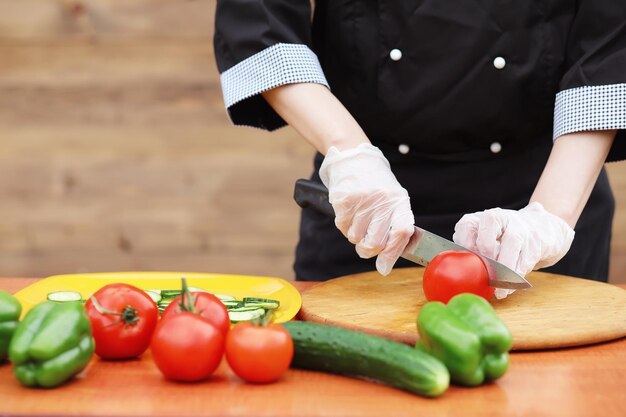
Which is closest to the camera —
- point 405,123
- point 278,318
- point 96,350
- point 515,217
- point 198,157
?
point 96,350

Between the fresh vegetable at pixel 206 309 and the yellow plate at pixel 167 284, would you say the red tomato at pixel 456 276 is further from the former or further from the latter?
the fresh vegetable at pixel 206 309

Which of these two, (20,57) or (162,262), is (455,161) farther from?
(20,57)

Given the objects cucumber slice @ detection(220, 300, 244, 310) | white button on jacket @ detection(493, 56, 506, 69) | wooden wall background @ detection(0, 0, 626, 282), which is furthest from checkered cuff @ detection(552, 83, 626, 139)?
wooden wall background @ detection(0, 0, 626, 282)

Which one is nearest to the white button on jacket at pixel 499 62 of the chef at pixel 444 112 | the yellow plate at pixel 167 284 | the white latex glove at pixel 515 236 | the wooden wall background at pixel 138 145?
the chef at pixel 444 112

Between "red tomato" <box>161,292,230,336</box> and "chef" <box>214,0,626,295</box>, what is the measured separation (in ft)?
1.47

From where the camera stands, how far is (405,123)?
2125 millimetres

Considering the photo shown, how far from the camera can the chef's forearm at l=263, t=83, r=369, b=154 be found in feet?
6.09

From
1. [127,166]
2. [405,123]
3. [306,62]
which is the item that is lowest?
[127,166]

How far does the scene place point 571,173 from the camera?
6.20 ft

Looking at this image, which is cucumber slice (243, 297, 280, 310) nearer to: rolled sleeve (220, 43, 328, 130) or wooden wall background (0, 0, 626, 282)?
rolled sleeve (220, 43, 328, 130)

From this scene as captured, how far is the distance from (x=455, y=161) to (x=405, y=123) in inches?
6.2

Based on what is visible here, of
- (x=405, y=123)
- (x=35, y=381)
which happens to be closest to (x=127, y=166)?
(x=405, y=123)

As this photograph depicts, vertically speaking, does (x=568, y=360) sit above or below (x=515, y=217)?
below

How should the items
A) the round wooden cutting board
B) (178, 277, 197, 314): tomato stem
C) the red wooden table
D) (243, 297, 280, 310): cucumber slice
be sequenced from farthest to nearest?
(243, 297, 280, 310): cucumber slice
the round wooden cutting board
(178, 277, 197, 314): tomato stem
the red wooden table
